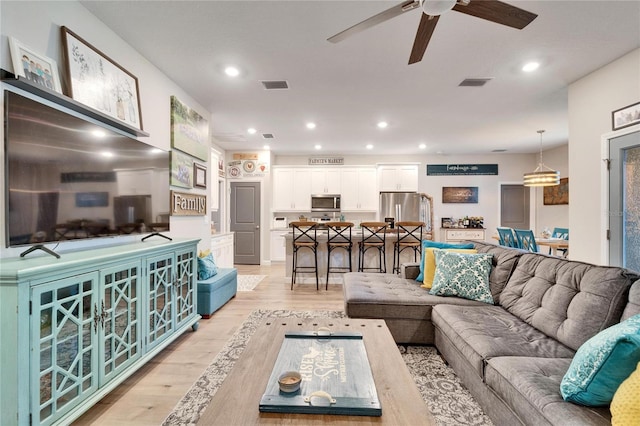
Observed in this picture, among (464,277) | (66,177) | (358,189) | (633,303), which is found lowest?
(464,277)

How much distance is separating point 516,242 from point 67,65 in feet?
19.2

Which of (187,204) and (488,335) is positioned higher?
(187,204)

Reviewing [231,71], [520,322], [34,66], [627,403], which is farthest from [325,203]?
[627,403]

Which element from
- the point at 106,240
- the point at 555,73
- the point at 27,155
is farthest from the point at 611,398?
the point at 555,73

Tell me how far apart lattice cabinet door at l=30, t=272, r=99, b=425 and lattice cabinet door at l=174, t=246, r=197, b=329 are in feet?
3.28

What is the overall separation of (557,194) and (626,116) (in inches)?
191

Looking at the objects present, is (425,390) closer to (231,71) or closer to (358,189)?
(231,71)

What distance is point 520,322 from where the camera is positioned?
2164mm

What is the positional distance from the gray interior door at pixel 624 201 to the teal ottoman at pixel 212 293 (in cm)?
436

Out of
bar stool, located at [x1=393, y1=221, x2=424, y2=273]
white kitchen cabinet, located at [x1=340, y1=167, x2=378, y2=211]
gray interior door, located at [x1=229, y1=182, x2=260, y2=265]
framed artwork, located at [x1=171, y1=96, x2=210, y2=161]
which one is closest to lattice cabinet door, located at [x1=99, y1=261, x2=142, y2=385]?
framed artwork, located at [x1=171, y1=96, x2=210, y2=161]

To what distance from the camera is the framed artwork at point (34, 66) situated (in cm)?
169

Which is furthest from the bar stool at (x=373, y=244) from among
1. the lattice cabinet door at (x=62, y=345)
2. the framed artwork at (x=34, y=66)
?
the framed artwork at (x=34, y=66)

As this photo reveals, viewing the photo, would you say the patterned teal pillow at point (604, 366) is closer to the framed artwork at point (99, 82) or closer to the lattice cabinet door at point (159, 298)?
the lattice cabinet door at point (159, 298)

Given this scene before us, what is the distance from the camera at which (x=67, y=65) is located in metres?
2.05
